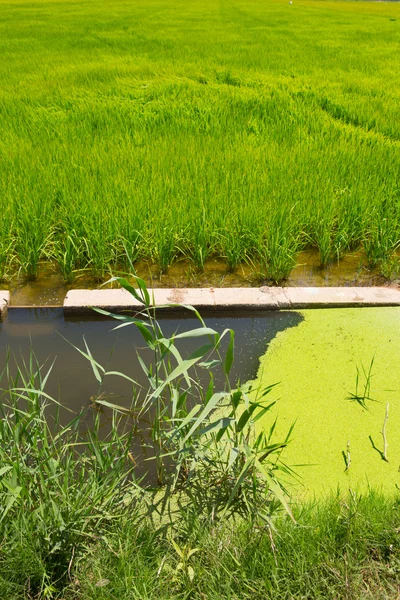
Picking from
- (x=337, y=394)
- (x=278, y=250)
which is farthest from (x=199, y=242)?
(x=337, y=394)

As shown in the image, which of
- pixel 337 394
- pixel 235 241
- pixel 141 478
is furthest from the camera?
pixel 235 241


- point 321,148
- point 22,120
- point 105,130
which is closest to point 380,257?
point 321,148

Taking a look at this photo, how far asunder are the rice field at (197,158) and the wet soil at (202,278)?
0.17 feet

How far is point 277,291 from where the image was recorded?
7.99 feet

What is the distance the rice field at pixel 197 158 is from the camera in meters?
2.78

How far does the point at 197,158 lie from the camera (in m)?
3.77

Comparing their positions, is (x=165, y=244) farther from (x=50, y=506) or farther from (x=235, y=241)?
(x=50, y=506)

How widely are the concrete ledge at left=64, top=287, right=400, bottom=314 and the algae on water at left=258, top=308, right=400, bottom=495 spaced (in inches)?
2.1

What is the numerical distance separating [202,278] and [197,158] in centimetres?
136

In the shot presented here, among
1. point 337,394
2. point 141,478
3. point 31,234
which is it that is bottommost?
point 337,394

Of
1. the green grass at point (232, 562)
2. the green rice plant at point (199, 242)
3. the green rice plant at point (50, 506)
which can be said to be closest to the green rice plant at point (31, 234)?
the green rice plant at point (199, 242)

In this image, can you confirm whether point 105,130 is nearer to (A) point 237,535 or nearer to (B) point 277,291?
(B) point 277,291

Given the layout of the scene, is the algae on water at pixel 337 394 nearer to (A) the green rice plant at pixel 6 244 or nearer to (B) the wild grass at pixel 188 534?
(B) the wild grass at pixel 188 534

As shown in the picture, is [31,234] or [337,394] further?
[31,234]
